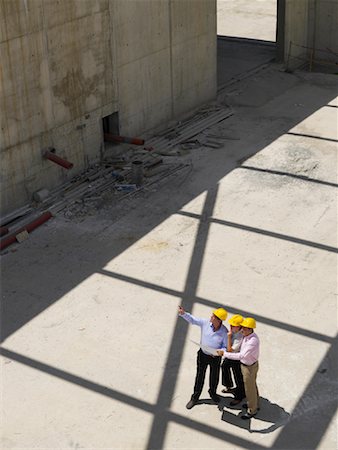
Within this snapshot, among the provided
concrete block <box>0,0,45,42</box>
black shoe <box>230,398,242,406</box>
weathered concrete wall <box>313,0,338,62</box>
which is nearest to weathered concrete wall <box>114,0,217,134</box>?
concrete block <box>0,0,45,42</box>

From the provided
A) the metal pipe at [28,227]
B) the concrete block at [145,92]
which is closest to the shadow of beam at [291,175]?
the concrete block at [145,92]

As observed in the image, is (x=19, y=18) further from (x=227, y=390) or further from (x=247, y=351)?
(x=247, y=351)

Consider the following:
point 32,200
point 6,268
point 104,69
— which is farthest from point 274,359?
point 104,69

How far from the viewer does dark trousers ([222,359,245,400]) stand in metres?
10.6

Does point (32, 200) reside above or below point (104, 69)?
below

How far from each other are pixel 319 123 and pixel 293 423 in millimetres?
11660

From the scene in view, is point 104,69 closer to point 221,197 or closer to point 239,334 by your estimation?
point 221,197

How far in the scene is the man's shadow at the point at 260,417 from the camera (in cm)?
1062

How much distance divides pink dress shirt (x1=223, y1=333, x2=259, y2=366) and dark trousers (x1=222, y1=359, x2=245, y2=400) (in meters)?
0.29

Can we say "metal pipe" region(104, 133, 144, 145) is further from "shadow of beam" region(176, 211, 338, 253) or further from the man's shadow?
the man's shadow

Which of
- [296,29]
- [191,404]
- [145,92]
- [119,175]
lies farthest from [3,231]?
[296,29]

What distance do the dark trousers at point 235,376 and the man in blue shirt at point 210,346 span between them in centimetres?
12

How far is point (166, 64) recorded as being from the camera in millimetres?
20094

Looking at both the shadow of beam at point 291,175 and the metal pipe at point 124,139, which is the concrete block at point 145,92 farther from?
the shadow of beam at point 291,175
